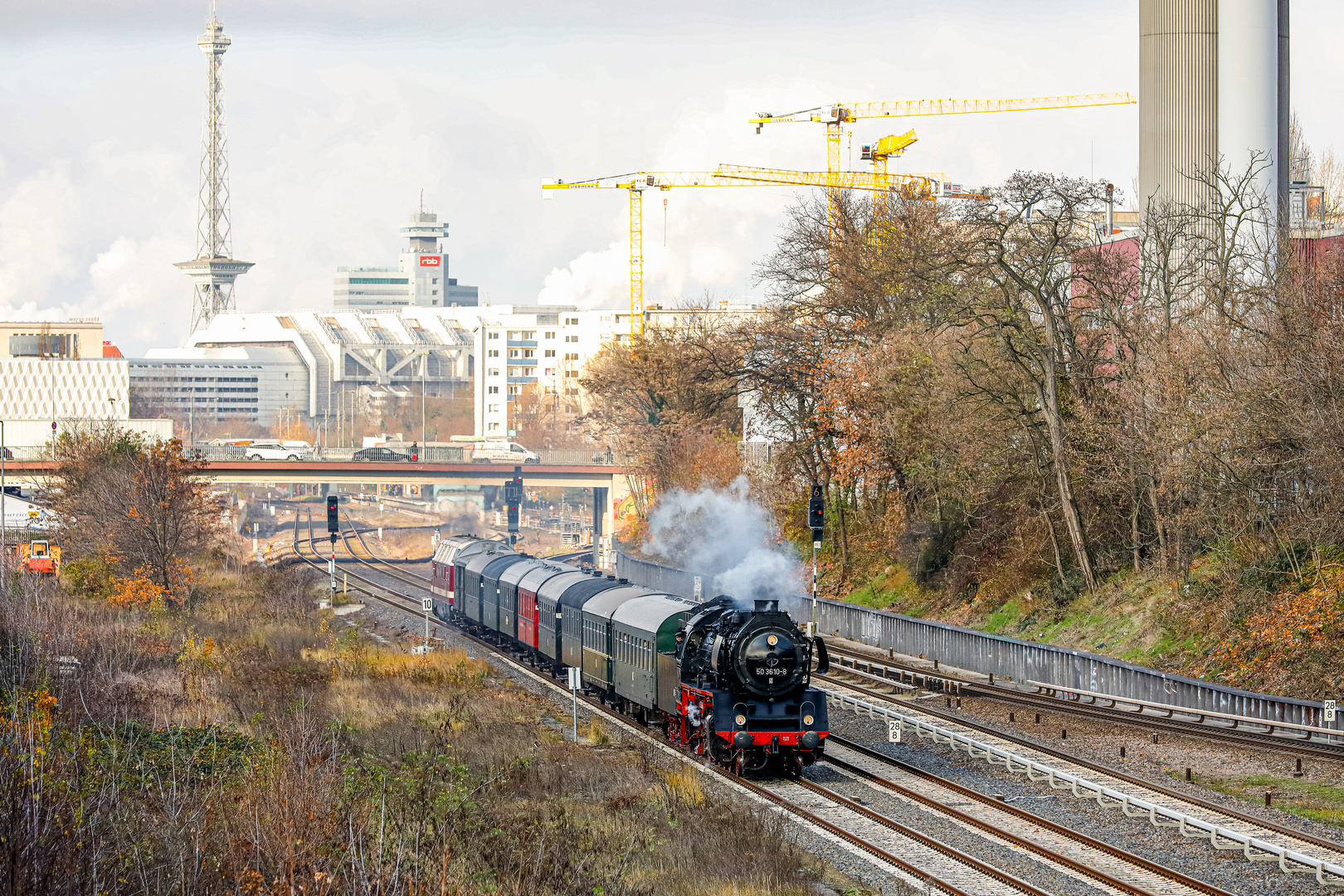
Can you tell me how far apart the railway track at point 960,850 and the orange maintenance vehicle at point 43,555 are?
112 feet

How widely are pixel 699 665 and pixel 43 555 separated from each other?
35825mm

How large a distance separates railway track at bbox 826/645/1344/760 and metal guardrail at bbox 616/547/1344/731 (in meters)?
1.00

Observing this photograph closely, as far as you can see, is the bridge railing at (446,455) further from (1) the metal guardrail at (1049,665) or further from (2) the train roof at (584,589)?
(2) the train roof at (584,589)

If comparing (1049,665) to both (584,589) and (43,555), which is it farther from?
(43,555)

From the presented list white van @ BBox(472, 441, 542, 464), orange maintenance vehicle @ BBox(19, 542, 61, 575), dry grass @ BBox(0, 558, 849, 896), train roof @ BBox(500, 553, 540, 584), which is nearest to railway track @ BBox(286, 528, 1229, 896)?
dry grass @ BBox(0, 558, 849, 896)

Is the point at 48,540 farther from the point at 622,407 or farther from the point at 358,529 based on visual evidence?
the point at 358,529

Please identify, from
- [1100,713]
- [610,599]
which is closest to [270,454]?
[610,599]

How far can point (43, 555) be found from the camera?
5038cm

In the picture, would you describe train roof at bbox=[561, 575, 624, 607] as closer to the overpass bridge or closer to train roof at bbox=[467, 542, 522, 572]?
train roof at bbox=[467, 542, 522, 572]

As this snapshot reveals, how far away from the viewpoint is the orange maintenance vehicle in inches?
1900

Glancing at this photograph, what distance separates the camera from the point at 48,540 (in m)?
53.8

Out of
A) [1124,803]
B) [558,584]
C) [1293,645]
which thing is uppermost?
[558,584]

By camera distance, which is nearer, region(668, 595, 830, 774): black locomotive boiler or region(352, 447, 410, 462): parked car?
region(668, 595, 830, 774): black locomotive boiler

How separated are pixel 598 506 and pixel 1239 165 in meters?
69.8
